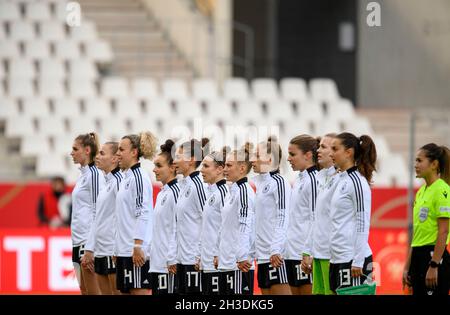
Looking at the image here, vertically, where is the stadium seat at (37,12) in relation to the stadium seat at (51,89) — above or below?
above

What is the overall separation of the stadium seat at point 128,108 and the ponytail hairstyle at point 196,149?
784 centimetres

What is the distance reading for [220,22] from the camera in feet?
66.3

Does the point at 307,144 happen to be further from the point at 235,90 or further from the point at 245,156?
the point at 235,90

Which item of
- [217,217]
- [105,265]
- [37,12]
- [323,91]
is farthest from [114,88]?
[217,217]

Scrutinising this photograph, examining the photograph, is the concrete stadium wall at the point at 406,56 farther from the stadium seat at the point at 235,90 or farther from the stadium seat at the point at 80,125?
the stadium seat at the point at 80,125

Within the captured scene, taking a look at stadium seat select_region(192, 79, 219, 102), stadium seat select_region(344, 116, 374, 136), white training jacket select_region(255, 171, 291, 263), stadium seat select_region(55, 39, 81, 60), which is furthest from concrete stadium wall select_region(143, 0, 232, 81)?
white training jacket select_region(255, 171, 291, 263)

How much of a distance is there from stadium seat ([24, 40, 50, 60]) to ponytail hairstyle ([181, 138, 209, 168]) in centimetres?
897

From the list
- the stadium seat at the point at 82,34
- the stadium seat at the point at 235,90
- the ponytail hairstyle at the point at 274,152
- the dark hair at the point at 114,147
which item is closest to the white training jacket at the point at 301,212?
the ponytail hairstyle at the point at 274,152

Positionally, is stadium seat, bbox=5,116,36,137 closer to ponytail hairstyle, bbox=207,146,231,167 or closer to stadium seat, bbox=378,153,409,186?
stadium seat, bbox=378,153,409,186

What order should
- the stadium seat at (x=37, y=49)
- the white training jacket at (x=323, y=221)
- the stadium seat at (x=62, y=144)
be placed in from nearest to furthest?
the white training jacket at (x=323, y=221) → the stadium seat at (x=62, y=144) → the stadium seat at (x=37, y=49)

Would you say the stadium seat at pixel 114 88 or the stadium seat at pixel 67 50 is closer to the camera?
the stadium seat at pixel 114 88

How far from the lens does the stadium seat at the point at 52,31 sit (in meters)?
19.3

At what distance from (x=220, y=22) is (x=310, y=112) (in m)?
2.39
